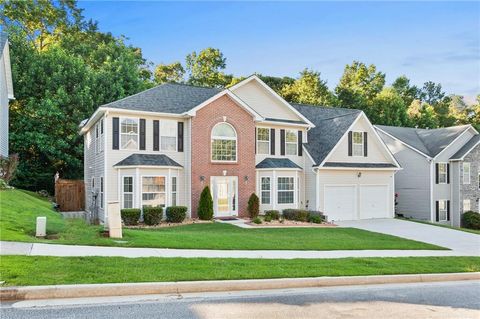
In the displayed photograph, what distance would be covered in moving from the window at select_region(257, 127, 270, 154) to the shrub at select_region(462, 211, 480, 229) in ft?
58.1

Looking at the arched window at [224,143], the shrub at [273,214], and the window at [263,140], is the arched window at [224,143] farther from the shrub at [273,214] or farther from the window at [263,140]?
the shrub at [273,214]

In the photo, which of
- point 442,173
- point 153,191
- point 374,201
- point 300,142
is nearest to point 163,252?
point 153,191

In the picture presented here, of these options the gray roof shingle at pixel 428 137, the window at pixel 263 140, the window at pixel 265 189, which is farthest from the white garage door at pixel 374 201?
the gray roof shingle at pixel 428 137

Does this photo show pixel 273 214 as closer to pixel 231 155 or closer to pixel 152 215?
pixel 231 155

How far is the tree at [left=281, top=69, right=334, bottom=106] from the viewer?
151 feet

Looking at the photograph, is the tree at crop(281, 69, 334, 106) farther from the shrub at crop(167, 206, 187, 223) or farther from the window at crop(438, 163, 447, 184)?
the shrub at crop(167, 206, 187, 223)

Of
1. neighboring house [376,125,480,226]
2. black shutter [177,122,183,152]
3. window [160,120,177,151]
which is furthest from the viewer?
neighboring house [376,125,480,226]

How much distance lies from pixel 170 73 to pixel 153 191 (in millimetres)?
35294

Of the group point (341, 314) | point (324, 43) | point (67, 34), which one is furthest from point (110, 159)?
point (67, 34)

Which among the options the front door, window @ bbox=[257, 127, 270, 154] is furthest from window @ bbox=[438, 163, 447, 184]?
the front door

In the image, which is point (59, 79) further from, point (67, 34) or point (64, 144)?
point (67, 34)

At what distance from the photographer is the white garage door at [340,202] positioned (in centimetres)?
2322

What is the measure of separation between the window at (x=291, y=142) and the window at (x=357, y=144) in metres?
3.76

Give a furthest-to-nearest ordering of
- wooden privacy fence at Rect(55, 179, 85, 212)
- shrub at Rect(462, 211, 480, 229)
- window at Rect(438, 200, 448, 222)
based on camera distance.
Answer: window at Rect(438, 200, 448, 222), shrub at Rect(462, 211, 480, 229), wooden privacy fence at Rect(55, 179, 85, 212)
